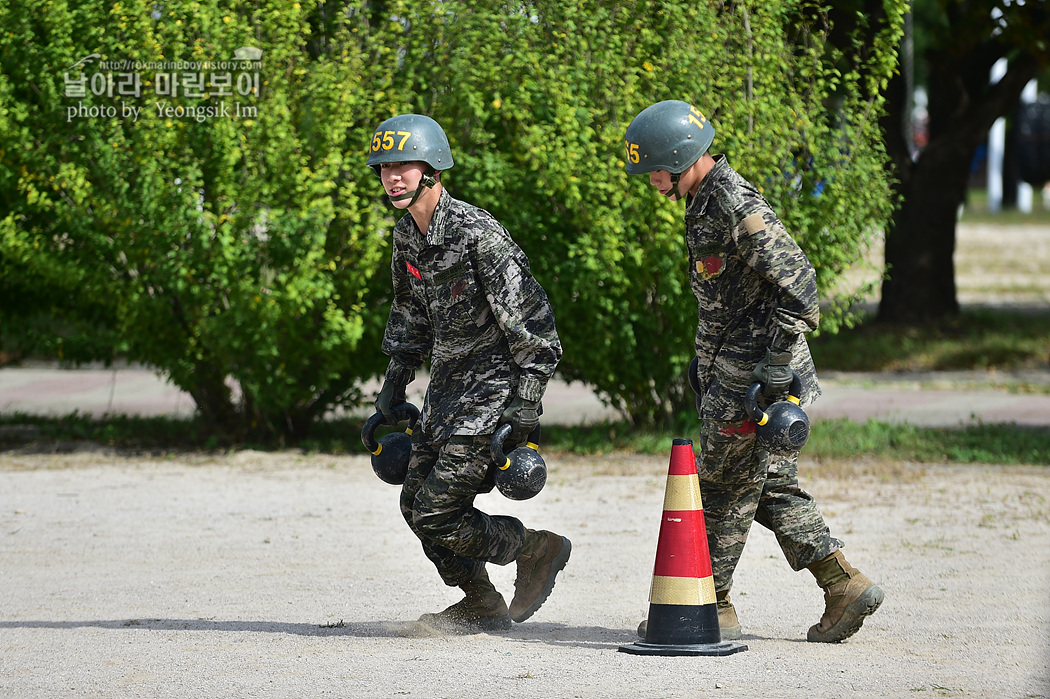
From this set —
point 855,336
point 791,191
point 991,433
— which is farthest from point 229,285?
point 855,336

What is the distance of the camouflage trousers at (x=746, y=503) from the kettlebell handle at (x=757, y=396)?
0.25 m

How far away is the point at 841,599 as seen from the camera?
15.8 ft

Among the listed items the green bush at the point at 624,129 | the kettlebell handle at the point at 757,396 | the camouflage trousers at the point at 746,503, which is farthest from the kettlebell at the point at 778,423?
the green bush at the point at 624,129

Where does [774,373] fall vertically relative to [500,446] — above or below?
above

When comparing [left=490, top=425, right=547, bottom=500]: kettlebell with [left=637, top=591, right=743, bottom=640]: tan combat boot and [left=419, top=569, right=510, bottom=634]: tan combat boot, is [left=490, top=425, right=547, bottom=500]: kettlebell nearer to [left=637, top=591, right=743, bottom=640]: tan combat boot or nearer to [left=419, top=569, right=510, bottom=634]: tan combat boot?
[left=419, top=569, right=510, bottom=634]: tan combat boot

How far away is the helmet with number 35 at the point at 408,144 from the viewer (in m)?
4.79

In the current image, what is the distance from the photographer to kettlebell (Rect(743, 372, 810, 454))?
447 cm

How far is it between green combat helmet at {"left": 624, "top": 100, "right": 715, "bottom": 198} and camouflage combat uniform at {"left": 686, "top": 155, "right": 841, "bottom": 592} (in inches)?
4.5

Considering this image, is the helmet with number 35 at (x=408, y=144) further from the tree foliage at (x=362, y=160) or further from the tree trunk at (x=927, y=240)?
the tree trunk at (x=927, y=240)

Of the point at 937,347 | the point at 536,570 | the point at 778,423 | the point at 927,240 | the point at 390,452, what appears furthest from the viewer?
the point at 927,240

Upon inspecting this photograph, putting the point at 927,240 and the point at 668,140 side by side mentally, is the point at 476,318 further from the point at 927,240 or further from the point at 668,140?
the point at 927,240

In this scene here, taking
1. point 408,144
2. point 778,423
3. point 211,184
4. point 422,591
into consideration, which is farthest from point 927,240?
point 408,144

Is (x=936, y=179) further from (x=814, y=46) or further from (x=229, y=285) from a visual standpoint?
(x=229, y=285)

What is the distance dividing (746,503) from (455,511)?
1072 mm
